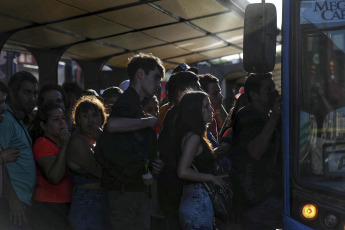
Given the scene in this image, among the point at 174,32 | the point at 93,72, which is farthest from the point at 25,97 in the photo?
the point at 93,72

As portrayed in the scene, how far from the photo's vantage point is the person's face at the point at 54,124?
4.39m

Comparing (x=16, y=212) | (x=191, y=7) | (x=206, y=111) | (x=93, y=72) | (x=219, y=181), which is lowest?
(x=16, y=212)

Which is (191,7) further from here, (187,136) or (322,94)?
(322,94)

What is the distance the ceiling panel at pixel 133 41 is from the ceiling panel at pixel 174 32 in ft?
0.66

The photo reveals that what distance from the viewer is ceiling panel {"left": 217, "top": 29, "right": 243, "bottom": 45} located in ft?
38.1

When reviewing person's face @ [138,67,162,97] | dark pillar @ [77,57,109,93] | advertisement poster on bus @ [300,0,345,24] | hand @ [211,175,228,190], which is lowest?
hand @ [211,175,228,190]

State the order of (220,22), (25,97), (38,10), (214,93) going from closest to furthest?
(25,97) → (214,93) → (38,10) → (220,22)

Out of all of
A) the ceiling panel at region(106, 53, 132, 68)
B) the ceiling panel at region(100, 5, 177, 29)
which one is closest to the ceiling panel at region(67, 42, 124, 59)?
the ceiling panel at region(106, 53, 132, 68)

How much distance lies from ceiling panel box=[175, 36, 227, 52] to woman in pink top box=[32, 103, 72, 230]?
7666mm

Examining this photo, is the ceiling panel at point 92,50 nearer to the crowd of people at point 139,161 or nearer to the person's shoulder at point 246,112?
the crowd of people at point 139,161

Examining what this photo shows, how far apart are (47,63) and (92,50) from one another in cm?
117

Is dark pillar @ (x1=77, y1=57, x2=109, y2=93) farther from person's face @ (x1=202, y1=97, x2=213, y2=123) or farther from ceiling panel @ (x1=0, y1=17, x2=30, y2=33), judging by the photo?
person's face @ (x1=202, y1=97, x2=213, y2=123)

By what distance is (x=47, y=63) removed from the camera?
10469mm

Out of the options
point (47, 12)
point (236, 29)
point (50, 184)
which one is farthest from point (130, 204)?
point (236, 29)
